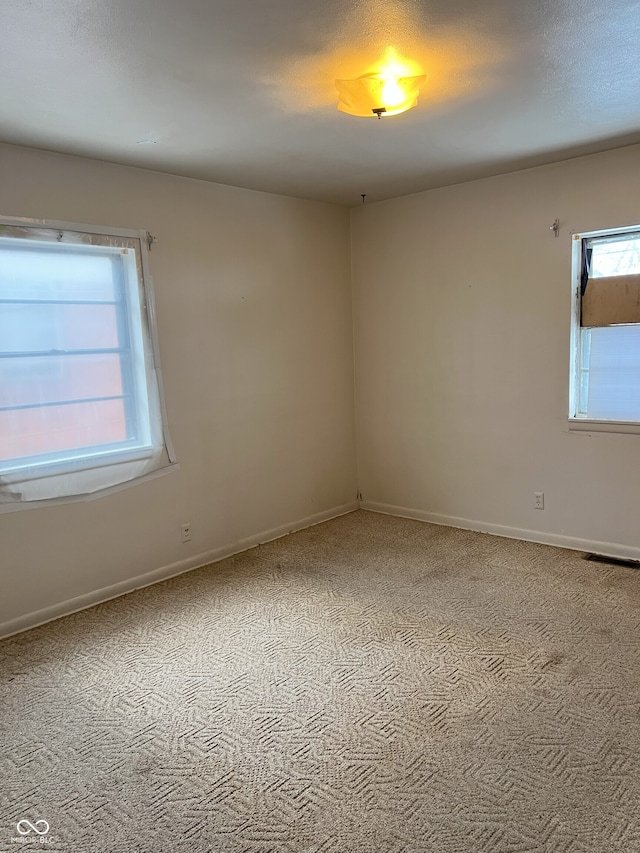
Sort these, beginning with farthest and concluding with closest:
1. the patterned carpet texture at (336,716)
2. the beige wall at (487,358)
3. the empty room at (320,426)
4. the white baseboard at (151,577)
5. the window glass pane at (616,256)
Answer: the beige wall at (487,358)
the window glass pane at (616,256)
the white baseboard at (151,577)
the empty room at (320,426)
the patterned carpet texture at (336,716)

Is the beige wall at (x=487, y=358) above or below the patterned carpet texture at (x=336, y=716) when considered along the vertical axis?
above

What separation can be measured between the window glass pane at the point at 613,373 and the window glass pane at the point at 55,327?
116 inches

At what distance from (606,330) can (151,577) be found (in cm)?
321

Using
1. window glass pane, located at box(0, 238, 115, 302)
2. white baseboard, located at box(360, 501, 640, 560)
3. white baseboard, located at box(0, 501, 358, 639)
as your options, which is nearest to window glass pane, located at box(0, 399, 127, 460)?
window glass pane, located at box(0, 238, 115, 302)

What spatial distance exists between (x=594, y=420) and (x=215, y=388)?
2453mm

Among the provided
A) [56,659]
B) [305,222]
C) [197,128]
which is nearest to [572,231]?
[305,222]

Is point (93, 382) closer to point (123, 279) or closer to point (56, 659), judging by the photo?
point (123, 279)

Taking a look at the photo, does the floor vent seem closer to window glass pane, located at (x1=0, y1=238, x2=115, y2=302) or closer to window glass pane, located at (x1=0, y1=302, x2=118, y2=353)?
window glass pane, located at (x1=0, y1=302, x2=118, y2=353)

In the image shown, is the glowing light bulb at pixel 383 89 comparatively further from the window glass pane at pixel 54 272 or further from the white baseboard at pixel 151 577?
the white baseboard at pixel 151 577

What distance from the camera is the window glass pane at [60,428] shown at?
3.14 meters

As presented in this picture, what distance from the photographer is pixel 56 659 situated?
290cm

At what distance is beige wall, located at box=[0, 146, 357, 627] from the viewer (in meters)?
3.29

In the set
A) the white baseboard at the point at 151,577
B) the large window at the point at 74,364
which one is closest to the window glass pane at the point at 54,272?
the large window at the point at 74,364

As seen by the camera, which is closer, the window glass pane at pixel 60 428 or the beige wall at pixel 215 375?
the window glass pane at pixel 60 428
